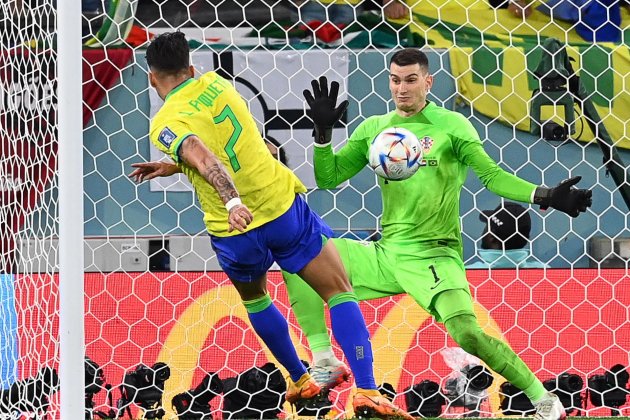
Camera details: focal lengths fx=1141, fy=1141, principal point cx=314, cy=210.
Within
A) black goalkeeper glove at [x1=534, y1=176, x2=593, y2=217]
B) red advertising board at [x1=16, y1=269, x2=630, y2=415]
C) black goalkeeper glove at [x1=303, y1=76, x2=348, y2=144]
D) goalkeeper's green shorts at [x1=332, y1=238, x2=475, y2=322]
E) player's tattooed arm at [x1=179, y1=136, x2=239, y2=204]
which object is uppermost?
black goalkeeper glove at [x1=303, y1=76, x2=348, y2=144]

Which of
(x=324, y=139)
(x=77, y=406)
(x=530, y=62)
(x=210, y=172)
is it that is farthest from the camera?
(x=530, y=62)

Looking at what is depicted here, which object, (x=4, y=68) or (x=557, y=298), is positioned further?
(x=557, y=298)

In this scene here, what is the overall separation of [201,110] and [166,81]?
7.5 inches

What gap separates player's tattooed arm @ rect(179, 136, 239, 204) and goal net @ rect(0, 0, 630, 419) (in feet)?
1.57

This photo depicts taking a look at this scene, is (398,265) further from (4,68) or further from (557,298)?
(4,68)

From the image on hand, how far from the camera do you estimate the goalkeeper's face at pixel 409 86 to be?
16.1 ft

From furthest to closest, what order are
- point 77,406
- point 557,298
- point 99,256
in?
1. point 99,256
2. point 557,298
3. point 77,406

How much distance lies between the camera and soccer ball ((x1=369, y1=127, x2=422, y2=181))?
471 cm

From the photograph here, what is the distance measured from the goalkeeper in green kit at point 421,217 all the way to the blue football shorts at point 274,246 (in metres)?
0.45

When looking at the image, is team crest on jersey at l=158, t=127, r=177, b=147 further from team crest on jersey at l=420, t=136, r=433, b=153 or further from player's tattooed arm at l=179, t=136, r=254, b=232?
team crest on jersey at l=420, t=136, r=433, b=153

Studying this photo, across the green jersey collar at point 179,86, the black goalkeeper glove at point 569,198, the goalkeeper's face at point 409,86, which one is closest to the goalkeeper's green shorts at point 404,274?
the black goalkeeper glove at point 569,198

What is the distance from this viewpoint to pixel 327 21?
7453mm

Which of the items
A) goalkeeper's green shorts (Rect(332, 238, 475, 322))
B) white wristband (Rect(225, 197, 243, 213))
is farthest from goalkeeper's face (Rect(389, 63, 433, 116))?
white wristband (Rect(225, 197, 243, 213))

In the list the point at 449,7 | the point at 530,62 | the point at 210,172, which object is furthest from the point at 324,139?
the point at 449,7
